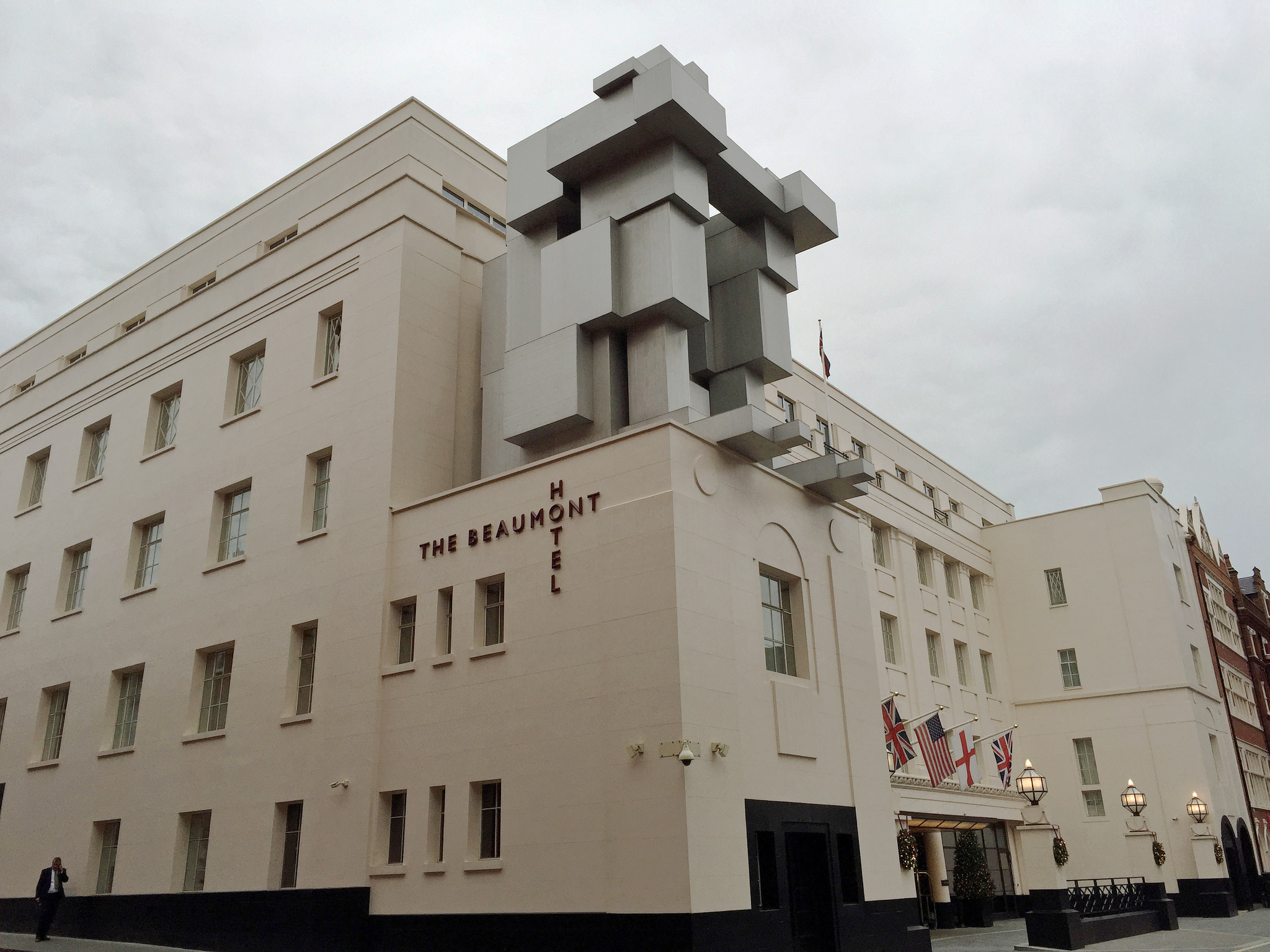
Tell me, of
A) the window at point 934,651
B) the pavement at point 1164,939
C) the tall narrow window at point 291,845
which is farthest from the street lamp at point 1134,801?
the tall narrow window at point 291,845

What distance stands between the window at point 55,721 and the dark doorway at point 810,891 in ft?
68.9

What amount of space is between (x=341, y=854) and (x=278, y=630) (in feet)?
18.4

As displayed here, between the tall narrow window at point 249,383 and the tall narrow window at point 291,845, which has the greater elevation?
the tall narrow window at point 249,383

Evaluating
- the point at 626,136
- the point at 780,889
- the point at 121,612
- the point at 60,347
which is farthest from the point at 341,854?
the point at 60,347

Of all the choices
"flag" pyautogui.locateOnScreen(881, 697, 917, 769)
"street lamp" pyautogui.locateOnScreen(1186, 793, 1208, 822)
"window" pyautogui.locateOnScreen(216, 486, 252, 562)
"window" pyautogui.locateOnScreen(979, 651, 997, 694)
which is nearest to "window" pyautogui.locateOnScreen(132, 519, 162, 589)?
"window" pyautogui.locateOnScreen(216, 486, 252, 562)

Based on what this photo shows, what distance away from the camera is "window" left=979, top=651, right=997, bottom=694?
45.3 metres

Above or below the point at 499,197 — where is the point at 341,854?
below

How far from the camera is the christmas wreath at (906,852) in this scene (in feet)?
80.5

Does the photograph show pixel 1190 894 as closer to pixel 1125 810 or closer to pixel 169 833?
pixel 1125 810

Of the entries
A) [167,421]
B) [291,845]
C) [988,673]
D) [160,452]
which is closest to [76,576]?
[160,452]

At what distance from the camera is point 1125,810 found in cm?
4062

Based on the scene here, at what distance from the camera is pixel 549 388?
2242 cm

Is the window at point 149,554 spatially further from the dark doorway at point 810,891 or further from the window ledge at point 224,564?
the dark doorway at point 810,891

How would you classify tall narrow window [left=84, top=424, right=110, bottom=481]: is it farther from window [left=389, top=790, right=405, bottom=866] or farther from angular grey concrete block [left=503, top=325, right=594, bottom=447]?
window [left=389, top=790, right=405, bottom=866]
